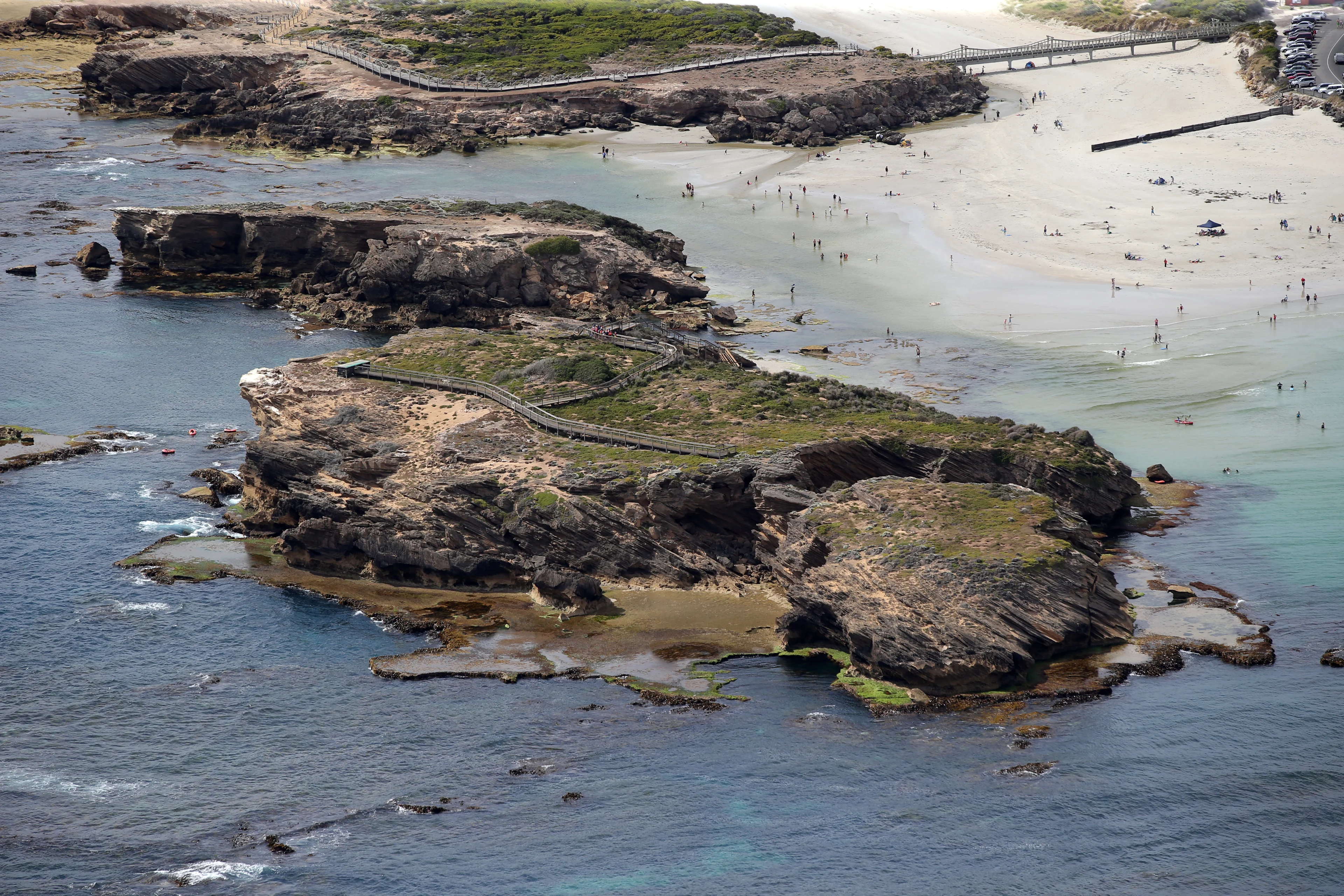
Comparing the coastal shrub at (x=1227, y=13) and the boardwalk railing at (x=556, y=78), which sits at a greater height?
the coastal shrub at (x=1227, y=13)

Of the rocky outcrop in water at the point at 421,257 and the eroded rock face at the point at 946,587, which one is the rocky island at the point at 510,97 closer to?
the rocky outcrop in water at the point at 421,257

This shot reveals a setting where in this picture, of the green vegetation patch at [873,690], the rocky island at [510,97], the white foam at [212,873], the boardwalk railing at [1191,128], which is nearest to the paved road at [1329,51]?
the boardwalk railing at [1191,128]

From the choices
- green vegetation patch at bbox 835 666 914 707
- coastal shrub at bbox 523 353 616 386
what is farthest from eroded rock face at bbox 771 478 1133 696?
coastal shrub at bbox 523 353 616 386

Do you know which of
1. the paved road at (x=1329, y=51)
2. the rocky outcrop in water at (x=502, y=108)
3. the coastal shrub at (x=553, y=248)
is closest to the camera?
the coastal shrub at (x=553, y=248)

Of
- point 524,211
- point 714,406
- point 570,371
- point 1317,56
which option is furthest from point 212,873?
point 1317,56

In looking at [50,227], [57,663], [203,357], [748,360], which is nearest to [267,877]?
Result: [57,663]

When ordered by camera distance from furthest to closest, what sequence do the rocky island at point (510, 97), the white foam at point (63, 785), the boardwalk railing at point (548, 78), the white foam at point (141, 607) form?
1. the boardwalk railing at point (548, 78)
2. the rocky island at point (510, 97)
3. the white foam at point (141, 607)
4. the white foam at point (63, 785)

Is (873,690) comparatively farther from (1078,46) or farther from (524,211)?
(1078,46)

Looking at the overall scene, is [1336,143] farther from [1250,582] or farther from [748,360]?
[1250,582]

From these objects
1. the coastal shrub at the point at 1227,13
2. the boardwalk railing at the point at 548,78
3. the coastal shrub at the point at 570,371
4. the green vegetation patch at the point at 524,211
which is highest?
the coastal shrub at the point at 1227,13
